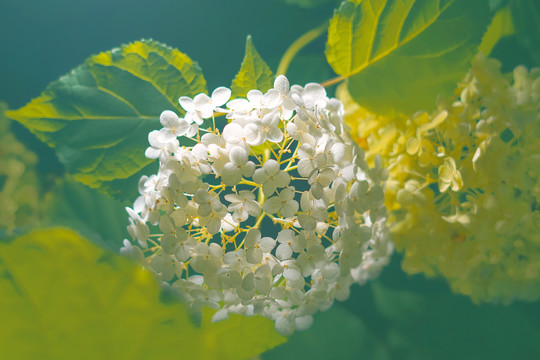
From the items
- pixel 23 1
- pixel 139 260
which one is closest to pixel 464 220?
pixel 139 260

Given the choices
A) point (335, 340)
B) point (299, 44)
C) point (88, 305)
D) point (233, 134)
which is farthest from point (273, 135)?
point (335, 340)

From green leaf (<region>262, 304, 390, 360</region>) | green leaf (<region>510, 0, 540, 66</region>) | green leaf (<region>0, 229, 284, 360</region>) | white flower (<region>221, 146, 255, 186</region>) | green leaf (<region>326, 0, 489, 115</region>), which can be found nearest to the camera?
green leaf (<region>0, 229, 284, 360</region>)

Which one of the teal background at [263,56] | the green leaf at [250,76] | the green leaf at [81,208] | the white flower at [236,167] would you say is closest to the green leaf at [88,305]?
the white flower at [236,167]

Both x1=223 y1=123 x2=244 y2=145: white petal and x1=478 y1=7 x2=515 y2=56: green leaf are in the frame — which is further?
x1=478 y1=7 x2=515 y2=56: green leaf

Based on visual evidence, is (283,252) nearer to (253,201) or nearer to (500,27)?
(253,201)

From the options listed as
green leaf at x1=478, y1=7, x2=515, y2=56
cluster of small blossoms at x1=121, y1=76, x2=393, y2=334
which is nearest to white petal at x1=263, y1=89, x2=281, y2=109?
cluster of small blossoms at x1=121, y1=76, x2=393, y2=334

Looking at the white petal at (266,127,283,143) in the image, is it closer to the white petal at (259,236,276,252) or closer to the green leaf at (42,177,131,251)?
the white petal at (259,236,276,252)

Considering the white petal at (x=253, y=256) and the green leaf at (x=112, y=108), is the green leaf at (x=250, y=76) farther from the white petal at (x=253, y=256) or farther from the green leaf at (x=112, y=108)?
the white petal at (x=253, y=256)

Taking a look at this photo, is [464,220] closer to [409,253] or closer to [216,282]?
[409,253]
